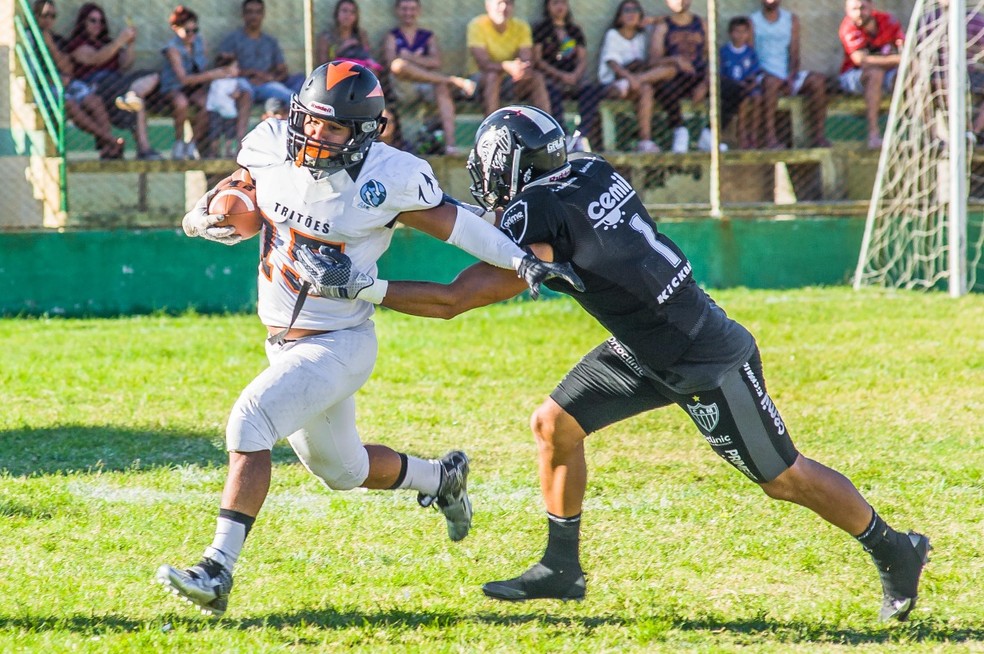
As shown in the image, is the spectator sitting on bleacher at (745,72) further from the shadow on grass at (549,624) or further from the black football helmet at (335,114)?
the shadow on grass at (549,624)

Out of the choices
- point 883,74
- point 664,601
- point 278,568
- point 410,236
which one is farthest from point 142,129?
point 664,601

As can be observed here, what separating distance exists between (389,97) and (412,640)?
30.4 feet

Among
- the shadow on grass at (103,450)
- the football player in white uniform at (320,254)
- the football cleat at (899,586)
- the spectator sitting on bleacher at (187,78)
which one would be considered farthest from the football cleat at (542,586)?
the spectator sitting on bleacher at (187,78)

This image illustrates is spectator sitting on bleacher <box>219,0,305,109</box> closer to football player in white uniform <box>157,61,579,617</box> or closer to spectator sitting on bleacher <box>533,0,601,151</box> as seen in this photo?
spectator sitting on bleacher <box>533,0,601,151</box>

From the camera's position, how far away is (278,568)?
4695 mm

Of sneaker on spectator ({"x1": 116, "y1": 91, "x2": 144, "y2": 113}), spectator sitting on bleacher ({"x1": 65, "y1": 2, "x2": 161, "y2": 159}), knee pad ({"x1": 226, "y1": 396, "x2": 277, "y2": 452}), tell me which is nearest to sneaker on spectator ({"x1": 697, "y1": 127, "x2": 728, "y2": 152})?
spectator sitting on bleacher ({"x1": 65, "y1": 2, "x2": 161, "y2": 159})

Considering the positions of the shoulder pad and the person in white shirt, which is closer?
the shoulder pad

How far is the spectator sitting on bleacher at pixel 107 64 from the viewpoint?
12391 millimetres

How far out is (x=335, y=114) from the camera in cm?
427

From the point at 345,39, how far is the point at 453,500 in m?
8.49

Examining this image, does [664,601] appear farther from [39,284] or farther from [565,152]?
[39,284]

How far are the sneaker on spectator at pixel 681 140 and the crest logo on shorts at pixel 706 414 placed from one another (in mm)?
9412

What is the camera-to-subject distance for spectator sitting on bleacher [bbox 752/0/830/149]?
13.5 meters

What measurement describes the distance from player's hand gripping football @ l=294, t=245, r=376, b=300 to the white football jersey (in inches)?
9.4
